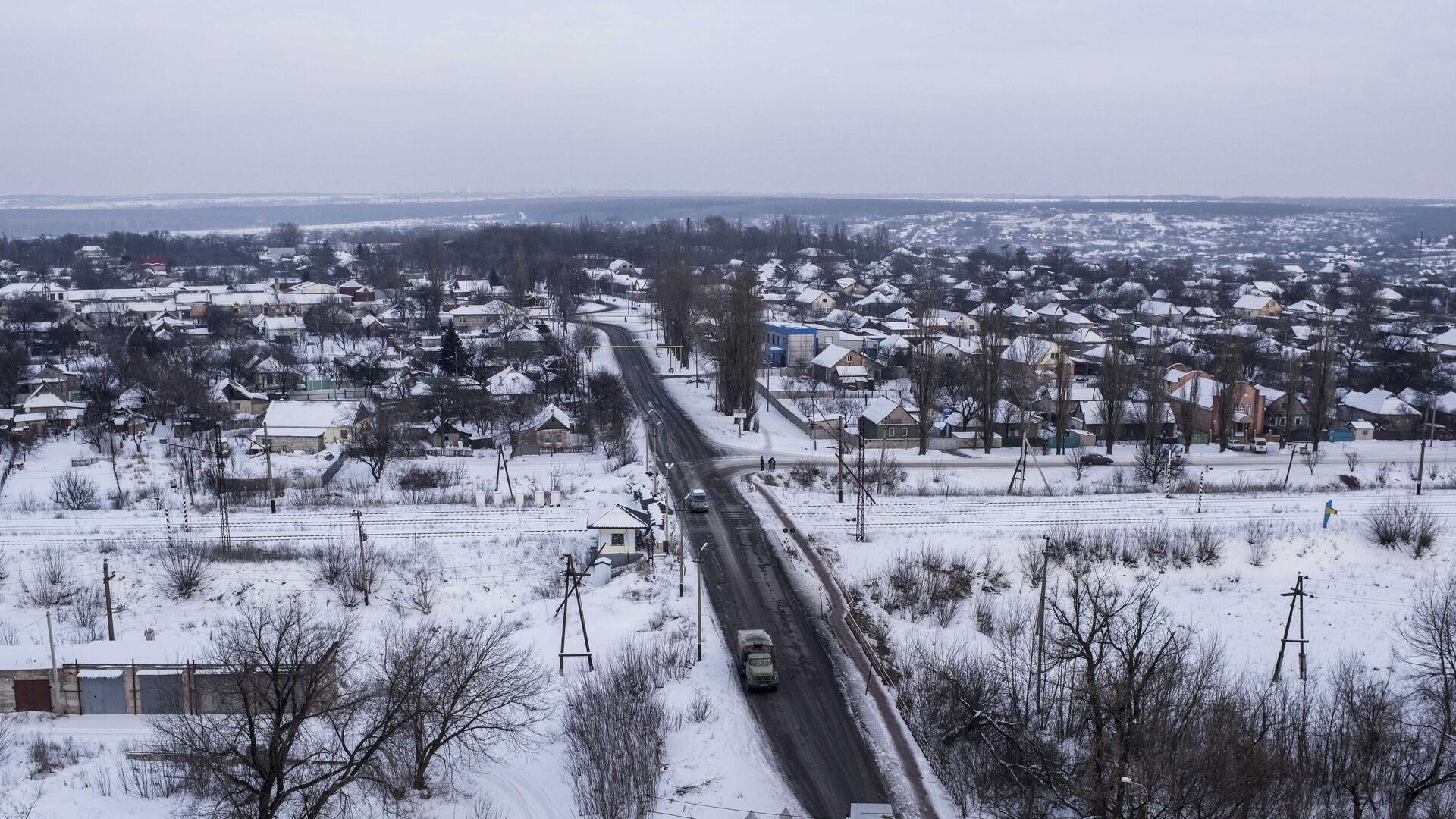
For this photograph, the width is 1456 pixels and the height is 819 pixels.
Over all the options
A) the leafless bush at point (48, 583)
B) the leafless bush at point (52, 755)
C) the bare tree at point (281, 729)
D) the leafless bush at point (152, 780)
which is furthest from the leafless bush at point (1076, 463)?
the leafless bush at point (48, 583)

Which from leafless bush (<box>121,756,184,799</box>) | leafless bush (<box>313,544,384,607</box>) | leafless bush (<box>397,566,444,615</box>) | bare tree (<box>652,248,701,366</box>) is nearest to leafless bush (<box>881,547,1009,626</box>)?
leafless bush (<box>397,566,444,615</box>)

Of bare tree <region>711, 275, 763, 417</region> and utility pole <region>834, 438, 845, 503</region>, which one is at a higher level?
bare tree <region>711, 275, 763, 417</region>

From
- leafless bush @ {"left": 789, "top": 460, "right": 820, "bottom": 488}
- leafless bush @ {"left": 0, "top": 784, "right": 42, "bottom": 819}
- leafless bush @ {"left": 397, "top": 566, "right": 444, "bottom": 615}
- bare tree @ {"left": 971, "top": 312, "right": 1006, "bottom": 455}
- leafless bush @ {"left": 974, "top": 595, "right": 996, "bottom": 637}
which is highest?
bare tree @ {"left": 971, "top": 312, "right": 1006, "bottom": 455}

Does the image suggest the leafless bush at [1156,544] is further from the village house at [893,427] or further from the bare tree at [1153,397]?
the village house at [893,427]

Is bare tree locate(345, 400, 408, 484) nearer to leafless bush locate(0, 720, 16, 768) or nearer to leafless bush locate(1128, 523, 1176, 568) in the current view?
leafless bush locate(0, 720, 16, 768)

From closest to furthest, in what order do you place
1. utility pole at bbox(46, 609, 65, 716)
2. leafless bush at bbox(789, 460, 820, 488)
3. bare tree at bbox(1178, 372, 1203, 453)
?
utility pole at bbox(46, 609, 65, 716)
leafless bush at bbox(789, 460, 820, 488)
bare tree at bbox(1178, 372, 1203, 453)

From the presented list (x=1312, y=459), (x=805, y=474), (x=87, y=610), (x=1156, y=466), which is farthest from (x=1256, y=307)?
(x=87, y=610)

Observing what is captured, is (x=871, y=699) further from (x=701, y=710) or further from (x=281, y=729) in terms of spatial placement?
(x=281, y=729)

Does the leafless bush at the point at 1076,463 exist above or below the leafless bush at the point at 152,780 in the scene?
above
